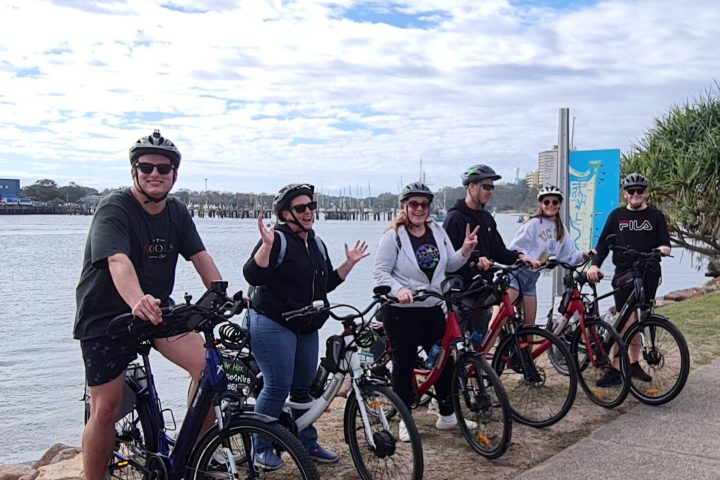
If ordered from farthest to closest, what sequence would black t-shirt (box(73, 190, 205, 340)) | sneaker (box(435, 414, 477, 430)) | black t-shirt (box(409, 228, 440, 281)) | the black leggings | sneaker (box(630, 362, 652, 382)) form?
1. sneaker (box(630, 362, 652, 382))
2. sneaker (box(435, 414, 477, 430))
3. black t-shirt (box(409, 228, 440, 281))
4. the black leggings
5. black t-shirt (box(73, 190, 205, 340))

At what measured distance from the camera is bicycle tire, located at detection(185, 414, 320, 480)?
368 centimetres

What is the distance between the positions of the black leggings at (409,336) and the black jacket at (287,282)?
74 centimetres

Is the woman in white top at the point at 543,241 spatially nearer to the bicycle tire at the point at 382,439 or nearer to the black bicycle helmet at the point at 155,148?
the bicycle tire at the point at 382,439

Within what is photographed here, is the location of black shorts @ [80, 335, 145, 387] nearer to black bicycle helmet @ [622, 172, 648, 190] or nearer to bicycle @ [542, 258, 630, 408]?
bicycle @ [542, 258, 630, 408]

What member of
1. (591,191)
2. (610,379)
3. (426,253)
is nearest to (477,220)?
(426,253)

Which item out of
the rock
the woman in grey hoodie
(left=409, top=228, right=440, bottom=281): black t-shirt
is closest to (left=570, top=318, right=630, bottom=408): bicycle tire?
the woman in grey hoodie

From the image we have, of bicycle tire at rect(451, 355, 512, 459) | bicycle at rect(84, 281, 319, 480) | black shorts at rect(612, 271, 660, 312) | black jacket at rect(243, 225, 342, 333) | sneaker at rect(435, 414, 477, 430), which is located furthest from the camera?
black shorts at rect(612, 271, 660, 312)

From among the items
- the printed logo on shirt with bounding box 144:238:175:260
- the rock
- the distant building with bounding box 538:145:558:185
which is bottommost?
the rock

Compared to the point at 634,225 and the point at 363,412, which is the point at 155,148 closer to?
the point at 363,412

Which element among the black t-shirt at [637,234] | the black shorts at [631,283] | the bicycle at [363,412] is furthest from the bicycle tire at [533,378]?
the bicycle at [363,412]

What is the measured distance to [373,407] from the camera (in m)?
4.52

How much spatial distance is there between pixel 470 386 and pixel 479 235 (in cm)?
164

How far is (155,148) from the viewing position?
420 cm

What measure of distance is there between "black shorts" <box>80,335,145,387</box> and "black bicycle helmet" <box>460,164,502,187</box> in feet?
10.7
